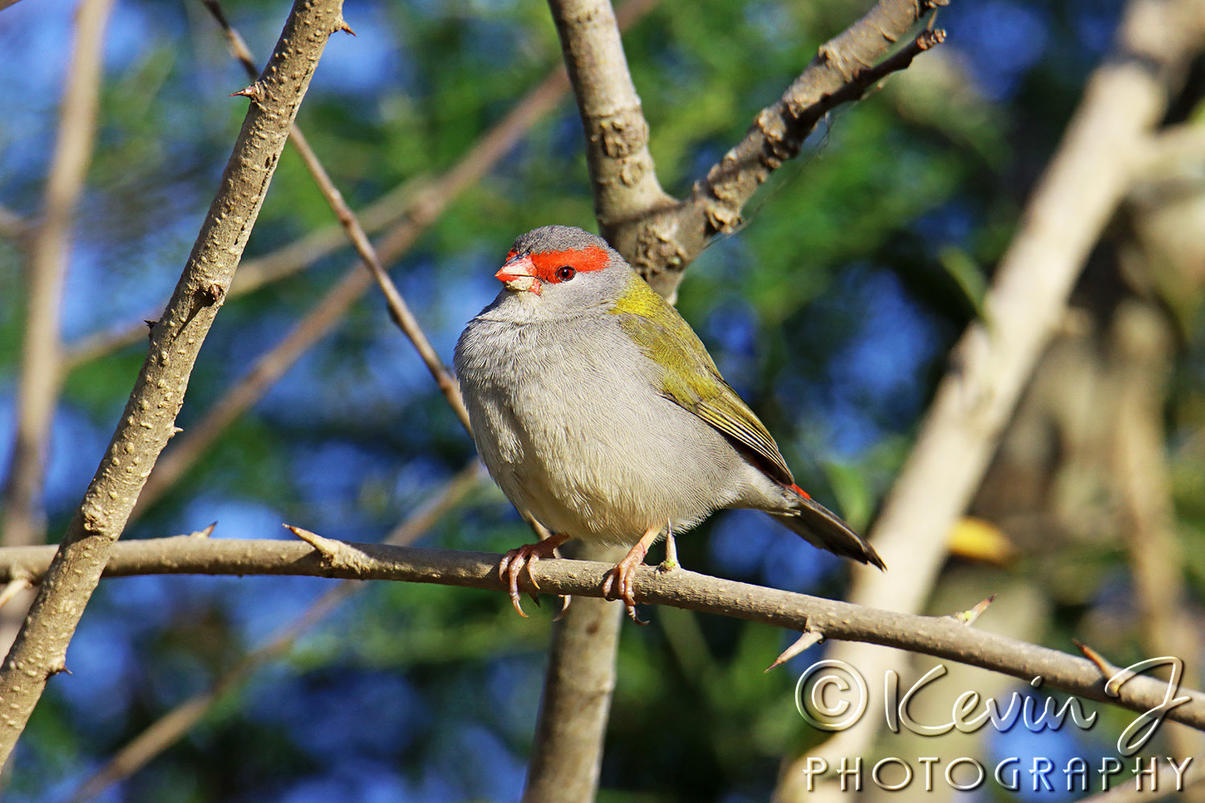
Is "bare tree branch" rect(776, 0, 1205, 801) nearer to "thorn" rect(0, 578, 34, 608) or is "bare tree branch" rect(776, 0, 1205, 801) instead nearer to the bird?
the bird

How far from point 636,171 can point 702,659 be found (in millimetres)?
2553

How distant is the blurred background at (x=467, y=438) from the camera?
489 cm

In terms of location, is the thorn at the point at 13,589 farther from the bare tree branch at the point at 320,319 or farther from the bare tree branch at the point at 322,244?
the bare tree branch at the point at 322,244

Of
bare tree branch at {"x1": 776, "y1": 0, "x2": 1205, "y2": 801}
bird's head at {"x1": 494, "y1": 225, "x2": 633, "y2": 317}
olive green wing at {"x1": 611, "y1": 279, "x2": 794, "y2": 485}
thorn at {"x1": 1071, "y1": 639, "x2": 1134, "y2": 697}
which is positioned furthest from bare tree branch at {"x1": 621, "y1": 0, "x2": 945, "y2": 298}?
bare tree branch at {"x1": 776, "y1": 0, "x2": 1205, "y2": 801}

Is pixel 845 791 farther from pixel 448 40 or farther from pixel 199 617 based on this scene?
pixel 448 40

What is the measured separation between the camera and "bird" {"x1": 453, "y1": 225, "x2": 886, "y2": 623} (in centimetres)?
320

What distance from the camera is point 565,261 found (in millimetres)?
3791

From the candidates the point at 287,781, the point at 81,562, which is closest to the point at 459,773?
the point at 287,781

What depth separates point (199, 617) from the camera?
17.2 feet

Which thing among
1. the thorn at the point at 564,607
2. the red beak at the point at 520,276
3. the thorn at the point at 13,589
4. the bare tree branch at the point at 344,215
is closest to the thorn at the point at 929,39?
the bare tree branch at the point at 344,215

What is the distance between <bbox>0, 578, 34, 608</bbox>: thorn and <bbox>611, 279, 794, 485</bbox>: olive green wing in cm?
180

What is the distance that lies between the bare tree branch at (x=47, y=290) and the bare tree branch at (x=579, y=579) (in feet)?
3.35

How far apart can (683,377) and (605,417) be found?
41cm

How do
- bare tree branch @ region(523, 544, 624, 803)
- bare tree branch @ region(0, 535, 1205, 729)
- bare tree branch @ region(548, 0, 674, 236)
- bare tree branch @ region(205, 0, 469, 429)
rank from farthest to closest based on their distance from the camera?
1. bare tree branch @ region(523, 544, 624, 803)
2. bare tree branch @ region(548, 0, 674, 236)
3. bare tree branch @ region(205, 0, 469, 429)
4. bare tree branch @ region(0, 535, 1205, 729)
